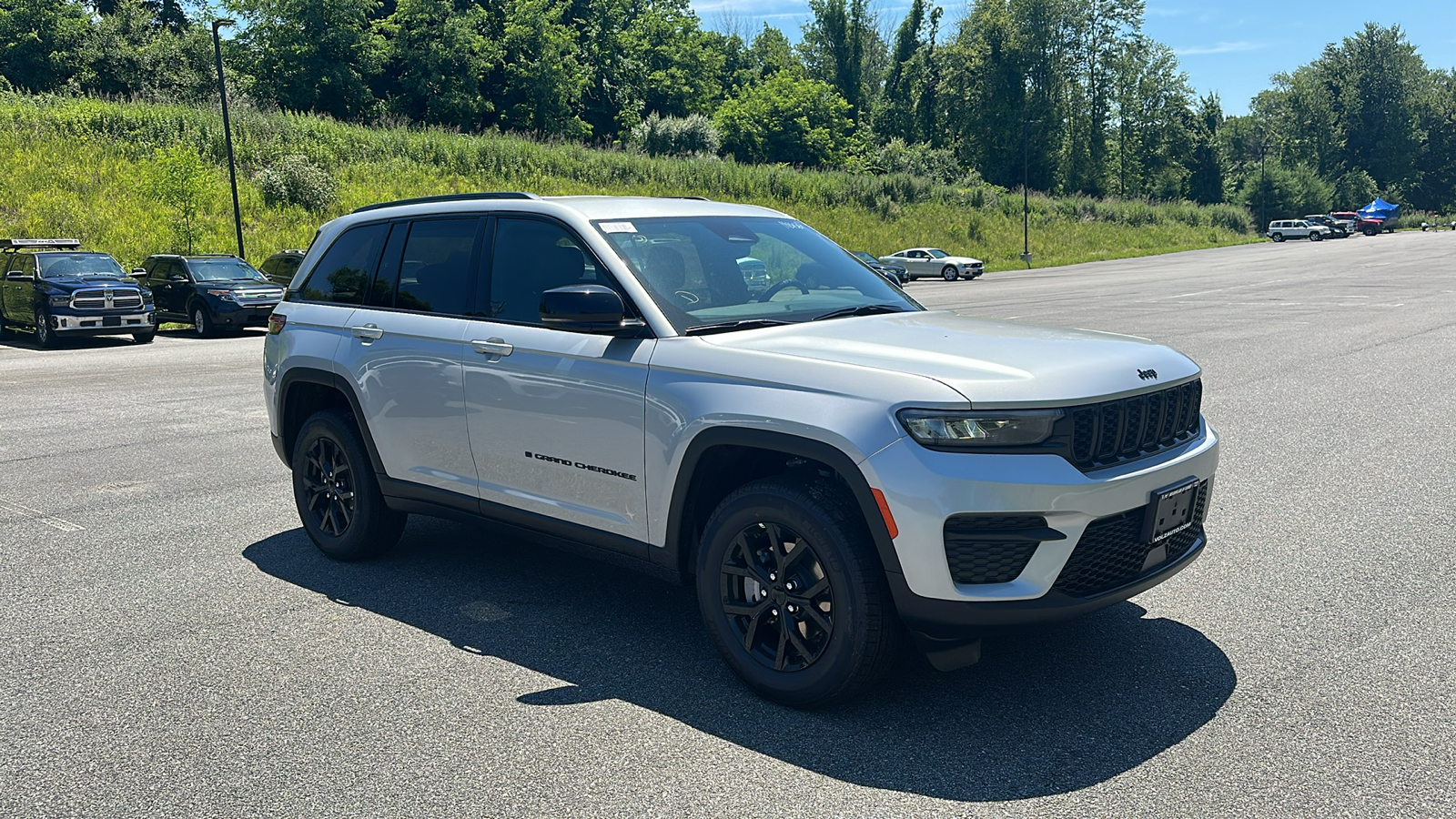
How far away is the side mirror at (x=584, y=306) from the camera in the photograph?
14.1ft

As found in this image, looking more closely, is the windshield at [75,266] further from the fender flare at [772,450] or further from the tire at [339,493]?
the fender flare at [772,450]

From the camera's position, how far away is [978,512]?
358cm

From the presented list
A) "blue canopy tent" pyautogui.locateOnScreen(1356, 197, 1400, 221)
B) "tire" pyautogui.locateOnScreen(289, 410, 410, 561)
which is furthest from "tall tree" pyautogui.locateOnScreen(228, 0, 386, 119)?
"blue canopy tent" pyautogui.locateOnScreen(1356, 197, 1400, 221)

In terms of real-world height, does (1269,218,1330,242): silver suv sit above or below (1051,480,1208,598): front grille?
below

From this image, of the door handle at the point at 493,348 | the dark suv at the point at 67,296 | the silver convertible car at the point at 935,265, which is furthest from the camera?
the silver convertible car at the point at 935,265

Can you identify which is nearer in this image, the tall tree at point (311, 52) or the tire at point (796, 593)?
the tire at point (796, 593)

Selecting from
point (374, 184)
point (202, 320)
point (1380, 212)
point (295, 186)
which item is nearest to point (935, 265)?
point (374, 184)

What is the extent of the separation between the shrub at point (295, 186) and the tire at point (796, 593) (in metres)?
37.0

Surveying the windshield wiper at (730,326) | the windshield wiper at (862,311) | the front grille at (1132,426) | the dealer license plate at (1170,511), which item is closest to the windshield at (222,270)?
the windshield wiper at (862,311)

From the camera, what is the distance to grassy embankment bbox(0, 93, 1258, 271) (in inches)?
1300

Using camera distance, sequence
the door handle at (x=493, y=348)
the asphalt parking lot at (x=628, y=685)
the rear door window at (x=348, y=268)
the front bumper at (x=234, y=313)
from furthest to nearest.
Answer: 1. the front bumper at (x=234, y=313)
2. the rear door window at (x=348, y=268)
3. the door handle at (x=493, y=348)
4. the asphalt parking lot at (x=628, y=685)

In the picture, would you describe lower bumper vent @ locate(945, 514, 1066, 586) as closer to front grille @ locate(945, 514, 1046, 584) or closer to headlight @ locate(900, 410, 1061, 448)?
front grille @ locate(945, 514, 1046, 584)

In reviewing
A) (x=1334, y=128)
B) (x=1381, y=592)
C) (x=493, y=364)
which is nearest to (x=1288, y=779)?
(x=1381, y=592)

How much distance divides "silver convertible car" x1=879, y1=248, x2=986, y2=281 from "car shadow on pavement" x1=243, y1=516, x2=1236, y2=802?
42172 millimetres
